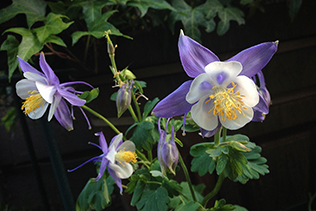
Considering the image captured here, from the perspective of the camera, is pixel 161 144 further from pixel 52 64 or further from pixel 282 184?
pixel 282 184

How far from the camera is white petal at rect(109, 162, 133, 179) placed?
571 millimetres

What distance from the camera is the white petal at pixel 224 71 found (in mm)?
384

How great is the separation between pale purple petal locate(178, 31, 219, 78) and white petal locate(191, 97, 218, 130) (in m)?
0.05

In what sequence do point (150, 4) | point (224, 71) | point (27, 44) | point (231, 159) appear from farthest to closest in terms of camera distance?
point (150, 4)
point (27, 44)
point (231, 159)
point (224, 71)

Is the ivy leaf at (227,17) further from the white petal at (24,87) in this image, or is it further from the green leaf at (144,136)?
the white petal at (24,87)

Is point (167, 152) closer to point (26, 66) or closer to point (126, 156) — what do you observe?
point (126, 156)

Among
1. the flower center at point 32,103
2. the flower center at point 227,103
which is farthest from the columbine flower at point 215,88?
the flower center at point 32,103

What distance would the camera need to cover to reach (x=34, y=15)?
0.75 metres

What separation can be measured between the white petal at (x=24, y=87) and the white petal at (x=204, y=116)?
301mm

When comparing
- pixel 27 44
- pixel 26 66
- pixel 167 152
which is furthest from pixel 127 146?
pixel 27 44

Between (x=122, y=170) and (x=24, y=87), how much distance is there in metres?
0.24

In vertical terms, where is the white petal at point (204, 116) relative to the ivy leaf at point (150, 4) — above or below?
below

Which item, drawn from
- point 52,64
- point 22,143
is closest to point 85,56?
point 52,64

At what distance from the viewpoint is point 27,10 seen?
751mm
